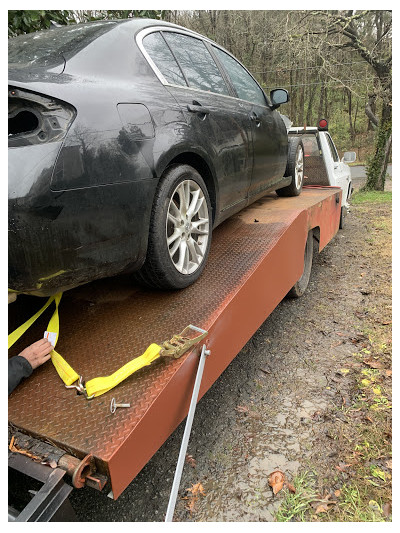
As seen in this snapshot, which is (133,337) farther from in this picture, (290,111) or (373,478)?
(290,111)

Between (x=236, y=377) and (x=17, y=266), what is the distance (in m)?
1.97

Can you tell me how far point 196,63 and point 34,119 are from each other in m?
1.66

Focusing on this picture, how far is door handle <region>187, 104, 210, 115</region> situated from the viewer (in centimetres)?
235

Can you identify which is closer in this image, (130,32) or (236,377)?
(130,32)

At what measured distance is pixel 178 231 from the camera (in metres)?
2.26

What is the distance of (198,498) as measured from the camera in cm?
204

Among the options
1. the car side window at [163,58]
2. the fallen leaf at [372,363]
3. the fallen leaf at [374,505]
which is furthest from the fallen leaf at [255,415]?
the car side window at [163,58]

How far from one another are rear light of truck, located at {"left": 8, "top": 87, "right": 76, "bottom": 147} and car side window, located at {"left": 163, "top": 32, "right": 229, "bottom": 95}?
128cm

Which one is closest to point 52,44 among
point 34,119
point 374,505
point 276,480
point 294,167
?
point 34,119

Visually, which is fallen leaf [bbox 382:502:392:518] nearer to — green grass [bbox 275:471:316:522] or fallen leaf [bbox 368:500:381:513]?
fallen leaf [bbox 368:500:381:513]

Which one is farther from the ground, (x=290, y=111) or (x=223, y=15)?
(x=223, y=15)

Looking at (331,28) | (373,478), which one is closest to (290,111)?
(331,28)

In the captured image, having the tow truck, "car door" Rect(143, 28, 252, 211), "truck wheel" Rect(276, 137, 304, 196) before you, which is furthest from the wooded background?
the tow truck

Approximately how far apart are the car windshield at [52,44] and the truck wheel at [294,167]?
9.61ft
